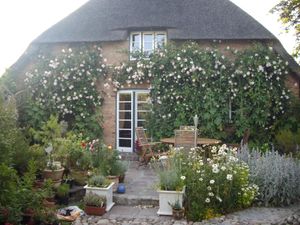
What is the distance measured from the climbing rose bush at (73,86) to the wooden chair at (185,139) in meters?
4.30

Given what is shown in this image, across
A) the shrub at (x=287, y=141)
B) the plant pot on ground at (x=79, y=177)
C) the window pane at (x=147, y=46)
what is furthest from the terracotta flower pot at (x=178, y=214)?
the window pane at (x=147, y=46)

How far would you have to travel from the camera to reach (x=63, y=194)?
731 centimetres

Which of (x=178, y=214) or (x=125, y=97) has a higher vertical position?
(x=125, y=97)

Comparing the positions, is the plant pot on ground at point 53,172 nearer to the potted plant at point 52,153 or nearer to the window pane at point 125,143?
the potted plant at point 52,153

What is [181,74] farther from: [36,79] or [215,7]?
[36,79]

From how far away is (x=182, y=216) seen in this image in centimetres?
663

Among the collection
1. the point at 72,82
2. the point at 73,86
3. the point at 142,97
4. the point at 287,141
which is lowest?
the point at 287,141

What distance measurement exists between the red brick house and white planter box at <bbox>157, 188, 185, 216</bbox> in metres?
6.22

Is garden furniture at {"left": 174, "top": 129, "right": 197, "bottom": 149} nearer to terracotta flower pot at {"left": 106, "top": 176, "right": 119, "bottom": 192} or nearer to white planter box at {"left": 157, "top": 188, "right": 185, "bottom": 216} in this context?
terracotta flower pot at {"left": 106, "top": 176, "right": 119, "bottom": 192}

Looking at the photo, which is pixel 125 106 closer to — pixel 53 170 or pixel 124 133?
pixel 124 133

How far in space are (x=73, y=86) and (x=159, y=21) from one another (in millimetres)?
3793

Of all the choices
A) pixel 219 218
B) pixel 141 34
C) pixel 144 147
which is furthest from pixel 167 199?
pixel 141 34

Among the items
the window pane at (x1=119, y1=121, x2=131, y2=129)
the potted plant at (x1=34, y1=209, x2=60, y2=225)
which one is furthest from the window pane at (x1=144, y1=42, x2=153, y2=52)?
the potted plant at (x1=34, y1=209, x2=60, y2=225)

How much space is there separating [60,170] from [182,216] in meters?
2.74
